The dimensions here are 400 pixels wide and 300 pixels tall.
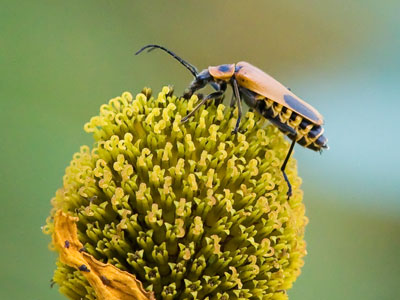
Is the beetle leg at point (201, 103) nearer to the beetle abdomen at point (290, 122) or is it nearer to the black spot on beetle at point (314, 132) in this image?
the beetle abdomen at point (290, 122)

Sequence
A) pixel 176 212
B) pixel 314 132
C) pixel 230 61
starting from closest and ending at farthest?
pixel 176 212
pixel 314 132
pixel 230 61

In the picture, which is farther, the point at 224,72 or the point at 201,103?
the point at 224,72

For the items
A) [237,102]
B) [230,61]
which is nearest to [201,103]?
[237,102]

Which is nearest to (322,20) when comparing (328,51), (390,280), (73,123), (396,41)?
(328,51)

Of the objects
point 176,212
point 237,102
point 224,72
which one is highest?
point 224,72

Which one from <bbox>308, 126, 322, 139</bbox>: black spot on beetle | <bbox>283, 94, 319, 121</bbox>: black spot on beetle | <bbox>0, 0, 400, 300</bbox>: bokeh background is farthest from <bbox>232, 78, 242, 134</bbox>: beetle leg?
<bbox>0, 0, 400, 300</bbox>: bokeh background

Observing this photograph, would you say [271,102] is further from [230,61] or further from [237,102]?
[230,61]

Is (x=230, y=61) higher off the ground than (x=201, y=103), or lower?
higher

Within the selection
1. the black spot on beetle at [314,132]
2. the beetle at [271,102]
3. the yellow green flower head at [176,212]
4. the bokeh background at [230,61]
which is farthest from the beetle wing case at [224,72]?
the bokeh background at [230,61]
